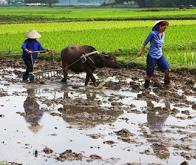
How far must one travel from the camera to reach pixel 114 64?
11.0 m

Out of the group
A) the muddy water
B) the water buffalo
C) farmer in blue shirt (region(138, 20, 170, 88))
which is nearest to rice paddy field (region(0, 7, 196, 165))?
the muddy water

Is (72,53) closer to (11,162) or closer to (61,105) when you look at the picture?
(61,105)

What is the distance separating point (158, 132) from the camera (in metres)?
7.15

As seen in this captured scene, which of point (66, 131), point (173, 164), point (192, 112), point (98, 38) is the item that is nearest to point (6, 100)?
point (66, 131)

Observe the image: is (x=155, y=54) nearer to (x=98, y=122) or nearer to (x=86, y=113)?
(x=86, y=113)

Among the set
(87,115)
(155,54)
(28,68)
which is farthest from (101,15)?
(87,115)

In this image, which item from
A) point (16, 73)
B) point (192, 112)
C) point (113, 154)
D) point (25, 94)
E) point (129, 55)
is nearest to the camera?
point (113, 154)

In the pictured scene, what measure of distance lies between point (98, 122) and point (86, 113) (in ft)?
2.20

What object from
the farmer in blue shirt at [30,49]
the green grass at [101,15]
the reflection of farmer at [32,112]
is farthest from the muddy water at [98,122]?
the green grass at [101,15]

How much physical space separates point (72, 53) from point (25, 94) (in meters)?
1.65

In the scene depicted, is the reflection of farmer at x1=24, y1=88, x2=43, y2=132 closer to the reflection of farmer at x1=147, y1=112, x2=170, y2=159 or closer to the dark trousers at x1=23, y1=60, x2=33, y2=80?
the dark trousers at x1=23, y1=60, x2=33, y2=80

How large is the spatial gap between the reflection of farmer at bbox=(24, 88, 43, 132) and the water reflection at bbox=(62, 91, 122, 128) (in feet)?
1.49

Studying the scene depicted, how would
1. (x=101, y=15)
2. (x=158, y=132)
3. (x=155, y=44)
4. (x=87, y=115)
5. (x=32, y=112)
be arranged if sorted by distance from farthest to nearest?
1. (x=101, y=15)
2. (x=155, y=44)
3. (x=32, y=112)
4. (x=87, y=115)
5. (x=158, y=132)

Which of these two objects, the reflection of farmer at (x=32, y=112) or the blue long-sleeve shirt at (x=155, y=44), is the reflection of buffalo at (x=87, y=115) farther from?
the blue long-sleeve shirt at (x=155, y=44)
